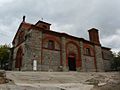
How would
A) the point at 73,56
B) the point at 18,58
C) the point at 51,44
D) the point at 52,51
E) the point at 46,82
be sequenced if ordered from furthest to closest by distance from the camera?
the point at 73,56 → the point at 18,58 → the point at 51,44 → the point at 52,51 → the point at 46,82

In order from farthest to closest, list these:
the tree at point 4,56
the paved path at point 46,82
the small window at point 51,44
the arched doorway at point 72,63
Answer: the tree at point 4,56 → the arched doorway at point 72,63 → the small window at point 51,44 → the paved path at point 46,82

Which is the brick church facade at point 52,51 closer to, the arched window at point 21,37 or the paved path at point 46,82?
the arched window at point 21,37

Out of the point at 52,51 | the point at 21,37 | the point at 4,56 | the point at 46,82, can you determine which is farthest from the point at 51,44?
the point at 4,56

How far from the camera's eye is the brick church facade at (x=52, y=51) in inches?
1010

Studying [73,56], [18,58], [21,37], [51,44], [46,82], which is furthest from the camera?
[21,37]

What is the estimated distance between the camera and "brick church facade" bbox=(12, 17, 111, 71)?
25.6 m

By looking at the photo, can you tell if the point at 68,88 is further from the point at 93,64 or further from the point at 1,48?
the point at 1,48

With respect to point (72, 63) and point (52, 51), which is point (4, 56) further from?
point (72, 63)

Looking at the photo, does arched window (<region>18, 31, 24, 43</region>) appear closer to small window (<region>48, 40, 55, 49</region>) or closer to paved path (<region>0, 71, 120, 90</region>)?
small window (<region>48, 40, 55, 49</region>)

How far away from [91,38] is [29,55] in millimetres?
17474

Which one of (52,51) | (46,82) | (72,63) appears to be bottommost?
(46,82)

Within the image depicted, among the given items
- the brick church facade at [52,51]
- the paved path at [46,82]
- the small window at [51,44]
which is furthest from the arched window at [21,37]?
the paved path at [46,82]

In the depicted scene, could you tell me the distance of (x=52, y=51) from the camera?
27734mm

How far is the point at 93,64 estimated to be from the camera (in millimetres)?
33125
